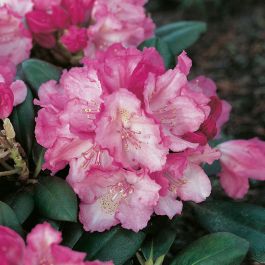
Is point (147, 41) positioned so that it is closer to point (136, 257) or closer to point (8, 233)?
point (136, 257)

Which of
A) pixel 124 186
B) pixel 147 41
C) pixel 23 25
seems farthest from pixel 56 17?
pixel 124 186

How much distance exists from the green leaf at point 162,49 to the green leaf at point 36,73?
0.29 meters

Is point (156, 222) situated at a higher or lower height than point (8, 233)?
lower

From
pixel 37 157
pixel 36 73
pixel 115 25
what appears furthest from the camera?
pixel 115 25

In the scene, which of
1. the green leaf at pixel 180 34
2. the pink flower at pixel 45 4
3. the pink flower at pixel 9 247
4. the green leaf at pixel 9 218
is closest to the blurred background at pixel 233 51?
the green leaf at pixel 180 34

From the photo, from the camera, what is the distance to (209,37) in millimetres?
3098

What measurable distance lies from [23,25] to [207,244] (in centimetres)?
80

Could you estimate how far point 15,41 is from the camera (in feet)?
5.74

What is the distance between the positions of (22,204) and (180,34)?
98 cm

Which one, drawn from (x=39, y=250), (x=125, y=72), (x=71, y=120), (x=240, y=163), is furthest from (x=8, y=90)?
(x=240, y=163)

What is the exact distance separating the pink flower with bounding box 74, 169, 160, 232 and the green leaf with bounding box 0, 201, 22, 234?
140mm

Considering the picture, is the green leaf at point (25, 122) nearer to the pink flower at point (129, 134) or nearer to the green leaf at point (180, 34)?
the pink flower at point (129, 134)

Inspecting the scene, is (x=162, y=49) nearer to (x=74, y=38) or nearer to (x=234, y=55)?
(x=74, y=38)

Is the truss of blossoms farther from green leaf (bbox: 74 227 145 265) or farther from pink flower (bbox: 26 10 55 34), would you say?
pink flower (bbox: 26 10 55 34)
